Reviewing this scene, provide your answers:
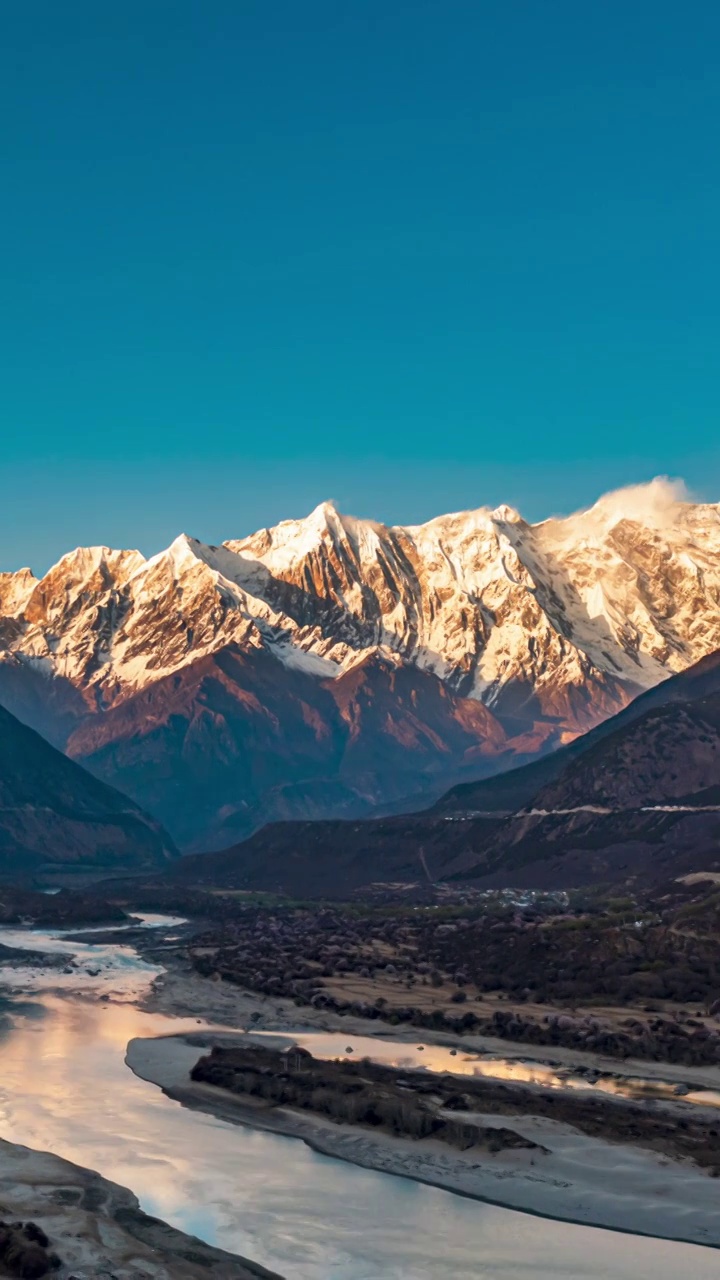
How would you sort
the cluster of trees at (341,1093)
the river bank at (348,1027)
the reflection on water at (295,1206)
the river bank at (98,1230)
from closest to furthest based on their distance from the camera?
the river bank at (98,1230) → the reflection on water at (295,1206) → the cluster of trees at (341,1093) → the river bank at (348,1027)

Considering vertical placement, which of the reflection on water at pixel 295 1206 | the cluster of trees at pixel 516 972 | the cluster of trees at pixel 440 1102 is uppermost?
the cluster of trees at pixel 516 972

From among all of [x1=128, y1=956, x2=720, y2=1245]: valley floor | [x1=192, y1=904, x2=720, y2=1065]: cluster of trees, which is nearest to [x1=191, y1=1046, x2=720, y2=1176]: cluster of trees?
[x1=128, y1=956, x2=720, y2=1245]: valley floor

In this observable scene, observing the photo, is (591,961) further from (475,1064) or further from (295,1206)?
(295,1206)

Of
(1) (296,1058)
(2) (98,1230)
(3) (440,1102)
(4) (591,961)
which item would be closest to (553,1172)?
(3) (440,1102)

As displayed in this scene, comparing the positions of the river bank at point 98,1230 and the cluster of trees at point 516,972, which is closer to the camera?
the river bank at point 98,1230

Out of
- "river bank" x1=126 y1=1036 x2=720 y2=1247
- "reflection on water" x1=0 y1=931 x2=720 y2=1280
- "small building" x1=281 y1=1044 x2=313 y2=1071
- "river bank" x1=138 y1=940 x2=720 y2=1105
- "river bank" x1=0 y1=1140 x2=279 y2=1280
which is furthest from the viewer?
"river bank" x1=138 y1=940 x2=720 y2=1105

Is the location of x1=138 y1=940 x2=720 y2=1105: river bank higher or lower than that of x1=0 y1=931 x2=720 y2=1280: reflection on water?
higher

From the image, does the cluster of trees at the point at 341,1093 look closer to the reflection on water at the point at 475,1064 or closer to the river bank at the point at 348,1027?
the reflection on water at the point at 475,1064

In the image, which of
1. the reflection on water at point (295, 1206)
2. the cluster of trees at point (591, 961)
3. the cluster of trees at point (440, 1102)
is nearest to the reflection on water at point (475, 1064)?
the cluster of trees at point (440, 1102)

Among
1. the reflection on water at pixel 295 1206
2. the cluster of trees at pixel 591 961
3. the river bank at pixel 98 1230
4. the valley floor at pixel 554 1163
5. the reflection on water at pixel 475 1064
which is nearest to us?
the river bank at pixel 98 1230

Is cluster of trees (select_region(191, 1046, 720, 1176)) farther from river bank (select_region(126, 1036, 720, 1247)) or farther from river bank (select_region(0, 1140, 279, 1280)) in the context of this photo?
river bank (select_region(0, 1140, 279, 1280))
